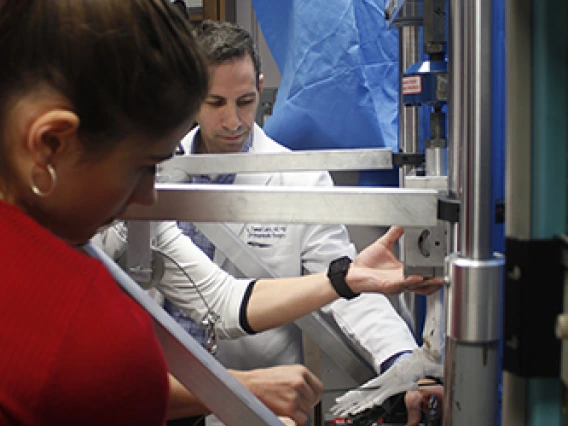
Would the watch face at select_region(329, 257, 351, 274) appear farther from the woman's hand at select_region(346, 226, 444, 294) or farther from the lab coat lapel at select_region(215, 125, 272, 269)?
the lab coat lapel at select_region(215, 125, 272, 269)

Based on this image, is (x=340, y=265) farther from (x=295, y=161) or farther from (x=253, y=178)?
(x=253, y=178)

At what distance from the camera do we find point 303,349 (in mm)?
1378

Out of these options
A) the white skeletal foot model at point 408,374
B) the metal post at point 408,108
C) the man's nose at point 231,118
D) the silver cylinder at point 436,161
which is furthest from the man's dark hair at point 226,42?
the white skeletal foot model at point 408,374

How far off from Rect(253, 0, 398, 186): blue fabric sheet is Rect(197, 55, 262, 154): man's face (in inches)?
8.3

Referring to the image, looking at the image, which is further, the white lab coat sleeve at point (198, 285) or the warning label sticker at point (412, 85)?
the white lab coat sleeve at point (198, 285)

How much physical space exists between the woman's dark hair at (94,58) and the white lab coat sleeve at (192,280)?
2.26 feet

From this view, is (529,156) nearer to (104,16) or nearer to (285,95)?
(104,16)

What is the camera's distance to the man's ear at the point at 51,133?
41cm

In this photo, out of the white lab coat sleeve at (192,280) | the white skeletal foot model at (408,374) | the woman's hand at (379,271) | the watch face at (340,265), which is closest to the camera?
the white skeletal foot model at (408,374)

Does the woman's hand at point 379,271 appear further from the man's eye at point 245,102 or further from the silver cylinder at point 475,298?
the man's eye at point 245,102

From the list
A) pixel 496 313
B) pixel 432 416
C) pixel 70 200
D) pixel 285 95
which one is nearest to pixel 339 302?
pixel 432 416

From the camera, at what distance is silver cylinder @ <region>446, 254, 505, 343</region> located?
0.52 meters

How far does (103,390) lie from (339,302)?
90 centimetres

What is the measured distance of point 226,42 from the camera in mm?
1349
